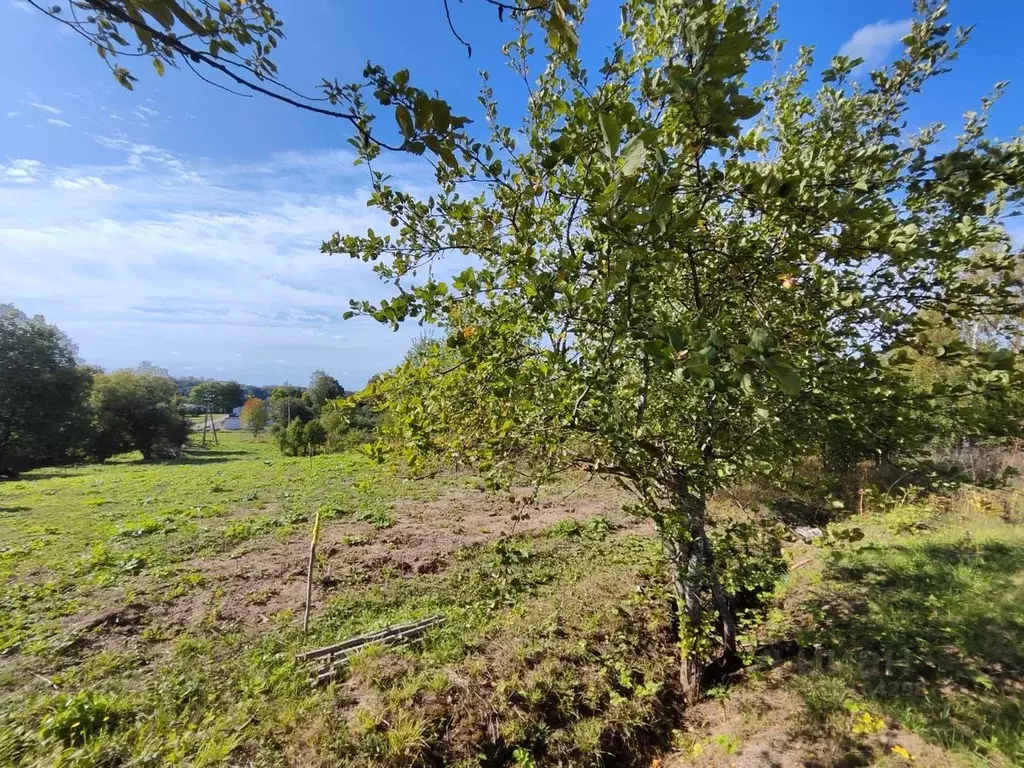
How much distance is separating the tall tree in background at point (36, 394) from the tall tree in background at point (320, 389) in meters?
15.4

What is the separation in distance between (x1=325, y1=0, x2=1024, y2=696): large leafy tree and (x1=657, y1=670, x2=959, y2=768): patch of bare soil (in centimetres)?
178

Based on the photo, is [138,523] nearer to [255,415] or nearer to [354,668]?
[354,668]

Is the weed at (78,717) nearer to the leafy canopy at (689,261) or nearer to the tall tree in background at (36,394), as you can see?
the leafy canopy at (689,261)

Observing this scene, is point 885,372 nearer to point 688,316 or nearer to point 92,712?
point 688,316

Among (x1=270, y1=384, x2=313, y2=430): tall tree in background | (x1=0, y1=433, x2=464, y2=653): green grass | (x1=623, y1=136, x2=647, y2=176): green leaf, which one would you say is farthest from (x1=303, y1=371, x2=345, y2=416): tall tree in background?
(x1=623, y1=136, x2=647, y2=176): green leaf

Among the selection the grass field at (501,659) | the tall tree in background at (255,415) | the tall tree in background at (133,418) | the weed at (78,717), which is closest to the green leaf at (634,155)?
the grass field at (501,659)

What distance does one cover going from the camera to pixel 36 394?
26781 millimetres

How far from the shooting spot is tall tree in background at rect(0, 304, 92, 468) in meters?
26.1

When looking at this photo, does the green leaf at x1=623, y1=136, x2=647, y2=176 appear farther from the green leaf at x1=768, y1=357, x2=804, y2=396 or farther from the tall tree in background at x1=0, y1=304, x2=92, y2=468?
the tall tree in background at x1=0, y1=304, x2=92, y2=468

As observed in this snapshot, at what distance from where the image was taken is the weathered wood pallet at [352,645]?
15.1ft

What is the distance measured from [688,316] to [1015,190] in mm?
1520

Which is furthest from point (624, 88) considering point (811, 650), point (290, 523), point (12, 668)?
point (290, 523)

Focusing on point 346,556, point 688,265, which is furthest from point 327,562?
point 688,265

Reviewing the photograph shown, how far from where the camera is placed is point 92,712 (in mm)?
3801
